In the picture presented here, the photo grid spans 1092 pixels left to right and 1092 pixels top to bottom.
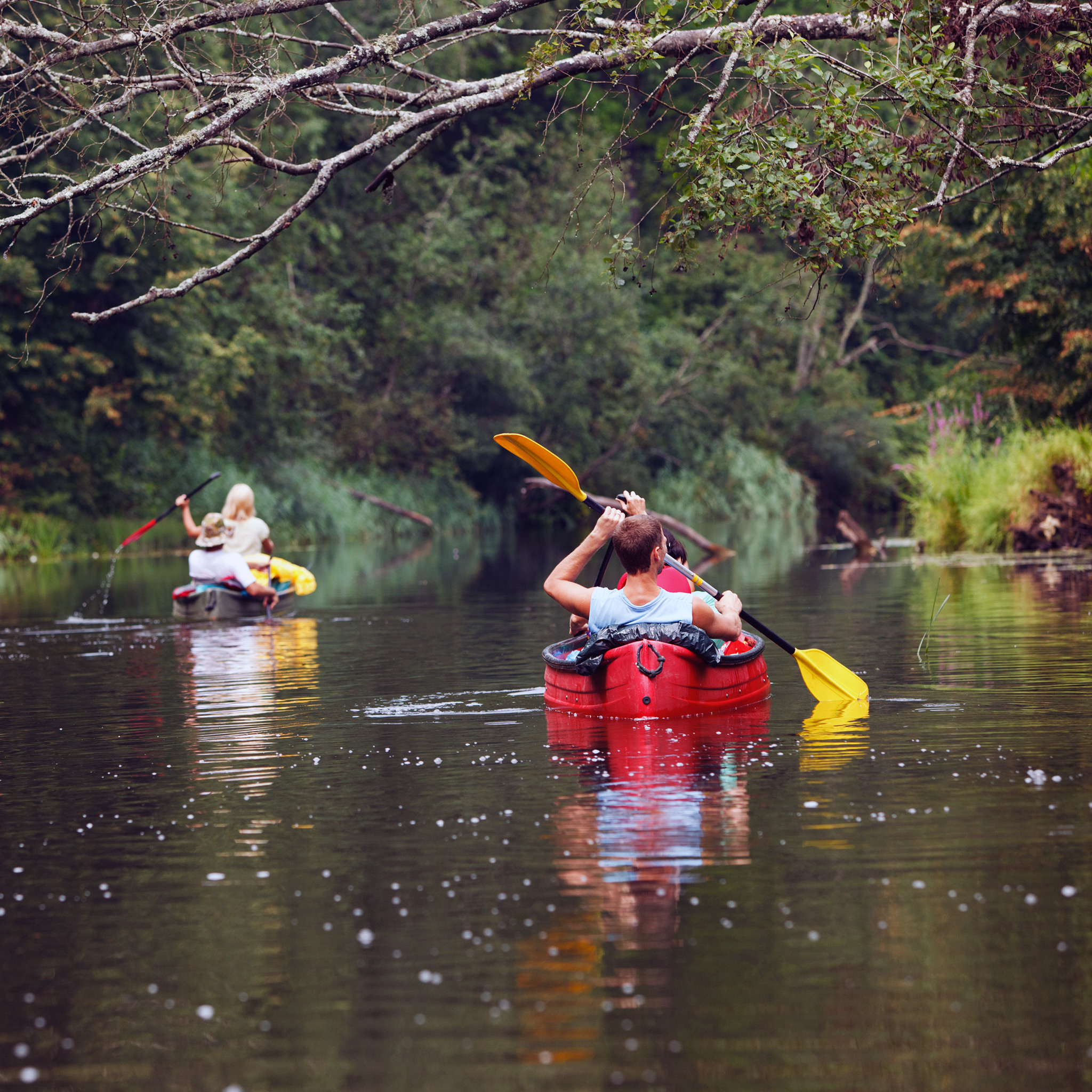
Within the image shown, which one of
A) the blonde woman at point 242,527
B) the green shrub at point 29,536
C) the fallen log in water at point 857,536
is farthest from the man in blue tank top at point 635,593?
the green shrub at point 29,536

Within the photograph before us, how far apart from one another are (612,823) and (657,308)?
57816 mm

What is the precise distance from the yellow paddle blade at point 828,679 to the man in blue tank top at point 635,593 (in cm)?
56

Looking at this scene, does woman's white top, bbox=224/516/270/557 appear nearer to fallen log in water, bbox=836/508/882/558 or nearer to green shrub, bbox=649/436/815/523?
fallen log in water, bbox=836/508/882/558

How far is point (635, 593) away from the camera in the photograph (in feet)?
33.8

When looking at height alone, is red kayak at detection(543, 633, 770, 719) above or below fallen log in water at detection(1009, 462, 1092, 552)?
below

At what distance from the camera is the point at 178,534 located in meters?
41.5

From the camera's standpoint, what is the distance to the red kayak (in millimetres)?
10078

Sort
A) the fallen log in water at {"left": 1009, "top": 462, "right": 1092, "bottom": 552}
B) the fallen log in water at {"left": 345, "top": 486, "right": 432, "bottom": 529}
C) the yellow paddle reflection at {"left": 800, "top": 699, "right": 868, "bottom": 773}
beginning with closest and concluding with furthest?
the yellow paddle reflection at {"left": 800, "top": 699, "right": 868, "bottom": 773} → the fallen log in water at {"left": 1009, "top": 462, "right": 1092, "bottom": 552} → the fallen log in water at {"left": 345, "top": 486, "right": 432, "bottom": 529}

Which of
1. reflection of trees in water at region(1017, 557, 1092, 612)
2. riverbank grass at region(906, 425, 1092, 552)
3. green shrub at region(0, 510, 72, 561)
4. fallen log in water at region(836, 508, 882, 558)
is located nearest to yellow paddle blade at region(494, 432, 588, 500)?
reflection of trees in water at region(1017, 557, 1092, 612)

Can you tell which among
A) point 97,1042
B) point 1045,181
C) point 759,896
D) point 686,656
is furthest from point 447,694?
point 1045,181

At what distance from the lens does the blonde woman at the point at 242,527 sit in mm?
19984

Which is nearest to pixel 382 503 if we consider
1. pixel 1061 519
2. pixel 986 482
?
pixel 986 482

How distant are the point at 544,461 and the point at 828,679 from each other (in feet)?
9.21

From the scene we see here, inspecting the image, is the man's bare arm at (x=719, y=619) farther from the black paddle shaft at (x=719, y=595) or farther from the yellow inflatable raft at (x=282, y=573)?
the yellow inflatable raft at (x=282, y=573)
